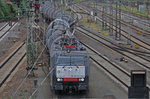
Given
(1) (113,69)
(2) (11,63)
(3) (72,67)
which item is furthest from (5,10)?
(3) (72,67)

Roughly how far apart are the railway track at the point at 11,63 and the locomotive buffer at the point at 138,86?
11.7 m

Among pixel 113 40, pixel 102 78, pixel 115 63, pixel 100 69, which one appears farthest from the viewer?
pixel 113 40

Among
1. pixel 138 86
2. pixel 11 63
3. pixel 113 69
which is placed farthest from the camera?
pixel 11 63

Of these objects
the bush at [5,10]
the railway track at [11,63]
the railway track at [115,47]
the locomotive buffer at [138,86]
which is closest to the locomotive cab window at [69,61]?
the locomotive buffer at [138,86]

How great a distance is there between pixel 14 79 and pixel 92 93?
686 cm

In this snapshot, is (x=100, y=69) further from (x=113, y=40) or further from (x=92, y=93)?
(x=113, y=40)

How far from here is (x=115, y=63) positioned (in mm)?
29625

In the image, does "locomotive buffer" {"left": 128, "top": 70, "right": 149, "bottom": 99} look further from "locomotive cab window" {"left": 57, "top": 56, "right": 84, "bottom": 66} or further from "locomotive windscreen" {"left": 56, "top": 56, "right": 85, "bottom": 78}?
"locomotive cab window" {"left": 57, "top": 56, "right": 84, "bottom": 66}

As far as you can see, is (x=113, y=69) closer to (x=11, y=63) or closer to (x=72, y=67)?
(x=72, y=67)

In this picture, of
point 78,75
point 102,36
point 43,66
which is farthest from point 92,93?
point 102,36

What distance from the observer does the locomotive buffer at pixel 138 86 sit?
14180 millimetres

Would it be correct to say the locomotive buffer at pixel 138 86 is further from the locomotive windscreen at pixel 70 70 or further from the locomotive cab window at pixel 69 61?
the locomotive cab window at pixel 69 61

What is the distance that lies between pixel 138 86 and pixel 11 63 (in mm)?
18448

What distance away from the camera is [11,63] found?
30.8m
